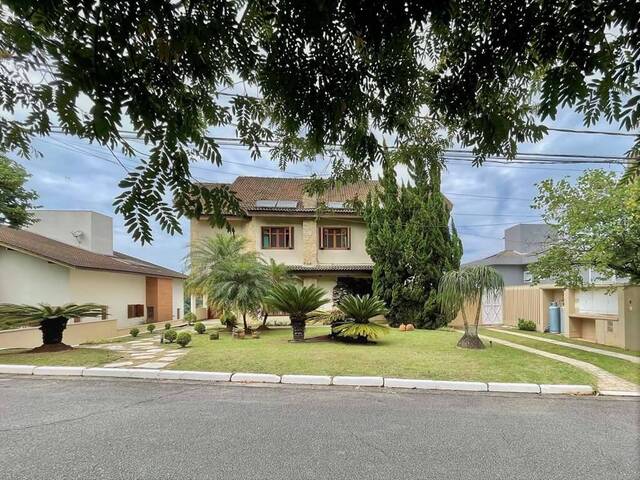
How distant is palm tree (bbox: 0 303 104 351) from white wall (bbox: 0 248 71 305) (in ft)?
18.1

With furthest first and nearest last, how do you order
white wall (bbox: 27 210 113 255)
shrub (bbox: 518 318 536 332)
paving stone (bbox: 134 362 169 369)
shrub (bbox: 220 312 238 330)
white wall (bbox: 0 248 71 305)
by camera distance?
white wall (bbox: 27 210 113 255), shrub (bbox: 518 318 536 332), white wall (bbox: 0 248 71 305), shrub (bbox: 220 312 238 330), paving stone (bbox: 134 362 169 369)

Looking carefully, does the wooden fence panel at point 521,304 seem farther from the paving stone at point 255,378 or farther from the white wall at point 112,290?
the white wall at point 112,290

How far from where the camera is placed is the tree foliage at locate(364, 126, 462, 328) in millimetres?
17234

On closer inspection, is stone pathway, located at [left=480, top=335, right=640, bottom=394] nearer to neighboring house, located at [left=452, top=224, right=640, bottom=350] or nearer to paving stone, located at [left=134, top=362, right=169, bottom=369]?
neighboring house, located at [left=452, top=224, right=640, bottom=350]

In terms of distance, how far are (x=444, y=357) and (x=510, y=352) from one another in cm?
236

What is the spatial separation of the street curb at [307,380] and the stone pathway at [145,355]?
1.75 ft

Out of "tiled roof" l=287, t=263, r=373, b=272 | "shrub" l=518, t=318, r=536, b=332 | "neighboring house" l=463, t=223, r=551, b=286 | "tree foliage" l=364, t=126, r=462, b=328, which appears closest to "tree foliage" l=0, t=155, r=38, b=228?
"tiled roof" l=287, t=263, r=373, b=272

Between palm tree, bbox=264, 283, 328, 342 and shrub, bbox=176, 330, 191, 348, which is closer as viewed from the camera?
shrub, bbox=176, 330, 191, 348

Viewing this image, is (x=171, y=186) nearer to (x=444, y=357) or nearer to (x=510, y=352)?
(x=444, y=357)

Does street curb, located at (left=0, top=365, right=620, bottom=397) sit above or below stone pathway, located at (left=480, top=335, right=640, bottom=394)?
above

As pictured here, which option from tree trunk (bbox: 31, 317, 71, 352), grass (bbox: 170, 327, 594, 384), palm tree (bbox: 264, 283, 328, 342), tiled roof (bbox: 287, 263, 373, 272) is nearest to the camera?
grass (bbox: 170, 327, 594, 384)

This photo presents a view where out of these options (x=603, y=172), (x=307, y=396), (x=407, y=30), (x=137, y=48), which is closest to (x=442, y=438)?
(x=307, y=396)

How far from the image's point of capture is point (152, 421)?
521cm

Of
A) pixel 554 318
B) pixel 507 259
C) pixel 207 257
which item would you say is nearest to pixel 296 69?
pixel 207 257
